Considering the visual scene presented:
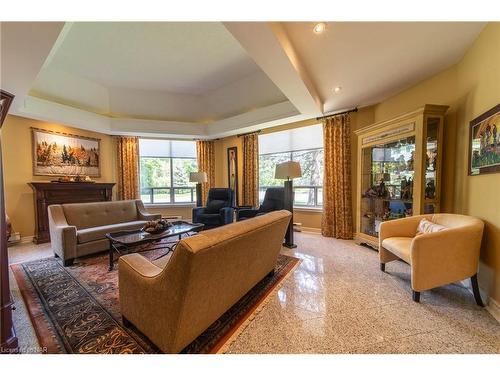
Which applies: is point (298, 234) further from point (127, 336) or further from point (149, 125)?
point (149, 125)

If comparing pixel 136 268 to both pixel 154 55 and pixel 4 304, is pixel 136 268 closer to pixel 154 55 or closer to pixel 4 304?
pixel 4 304

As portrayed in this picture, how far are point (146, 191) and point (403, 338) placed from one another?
5998mm

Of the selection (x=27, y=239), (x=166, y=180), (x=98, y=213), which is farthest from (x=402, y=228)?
(x=27, y=239)

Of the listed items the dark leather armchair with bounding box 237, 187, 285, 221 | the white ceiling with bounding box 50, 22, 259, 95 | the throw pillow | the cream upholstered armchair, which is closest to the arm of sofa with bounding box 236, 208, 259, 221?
the dark leather armchair with bounding box 237, 187, 285, 221

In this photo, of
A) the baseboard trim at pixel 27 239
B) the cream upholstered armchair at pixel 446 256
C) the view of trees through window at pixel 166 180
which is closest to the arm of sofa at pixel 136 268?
the cream upholstered armchair at pixel 446 256

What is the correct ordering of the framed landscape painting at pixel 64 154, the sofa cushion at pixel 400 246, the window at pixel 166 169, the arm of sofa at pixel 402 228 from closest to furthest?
the sofa cushion at pixel 400 246, the arm of sofa at pixel 402 228, the framed landscape painting at pixel 64 154, the window at pixel 166 169

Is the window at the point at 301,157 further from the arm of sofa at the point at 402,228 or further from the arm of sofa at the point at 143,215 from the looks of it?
the arm of sofa at the point at 143,215

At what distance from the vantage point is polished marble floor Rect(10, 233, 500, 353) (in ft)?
4.70

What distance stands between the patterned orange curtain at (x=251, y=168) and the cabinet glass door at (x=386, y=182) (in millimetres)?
2402

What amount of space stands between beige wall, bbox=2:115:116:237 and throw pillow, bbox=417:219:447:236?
21.1 feet

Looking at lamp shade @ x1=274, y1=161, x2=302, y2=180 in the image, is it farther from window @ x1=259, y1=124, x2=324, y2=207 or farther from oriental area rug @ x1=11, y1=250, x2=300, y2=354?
oriental area rug @ x1=11, y1=250, x2=300, y2=354

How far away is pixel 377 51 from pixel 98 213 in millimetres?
4724

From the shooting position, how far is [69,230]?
2805 millimetres

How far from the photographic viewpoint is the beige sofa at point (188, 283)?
44.4 inches
